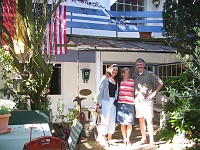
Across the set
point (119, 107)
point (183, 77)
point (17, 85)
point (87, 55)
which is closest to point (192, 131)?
point (183, 77)

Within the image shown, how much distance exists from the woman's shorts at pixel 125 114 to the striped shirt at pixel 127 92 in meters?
0.09

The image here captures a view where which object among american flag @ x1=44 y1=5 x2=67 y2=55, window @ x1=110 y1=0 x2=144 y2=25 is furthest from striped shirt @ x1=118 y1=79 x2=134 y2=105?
window @ x1=110 y1=0 x2=144 y2=25

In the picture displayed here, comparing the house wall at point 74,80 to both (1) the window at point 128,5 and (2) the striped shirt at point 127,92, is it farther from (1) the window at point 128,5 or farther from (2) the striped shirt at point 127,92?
(2) the striped shirt at point 127,92

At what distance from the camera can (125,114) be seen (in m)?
6.44

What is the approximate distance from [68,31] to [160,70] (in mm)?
4560

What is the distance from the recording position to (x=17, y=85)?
5.89 meters

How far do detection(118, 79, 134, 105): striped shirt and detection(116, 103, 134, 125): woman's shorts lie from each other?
9 cm

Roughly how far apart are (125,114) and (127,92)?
476 mm

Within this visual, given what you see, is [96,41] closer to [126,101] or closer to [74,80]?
[74,80]

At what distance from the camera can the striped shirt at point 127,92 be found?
6.44 meters

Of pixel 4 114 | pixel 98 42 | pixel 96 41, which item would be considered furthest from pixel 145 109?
pixel 96 41

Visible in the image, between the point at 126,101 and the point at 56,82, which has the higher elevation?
the point at 56,82

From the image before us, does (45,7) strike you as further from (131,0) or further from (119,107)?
(131,0)

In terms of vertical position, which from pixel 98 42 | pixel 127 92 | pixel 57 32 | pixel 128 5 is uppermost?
pixel 128 5
